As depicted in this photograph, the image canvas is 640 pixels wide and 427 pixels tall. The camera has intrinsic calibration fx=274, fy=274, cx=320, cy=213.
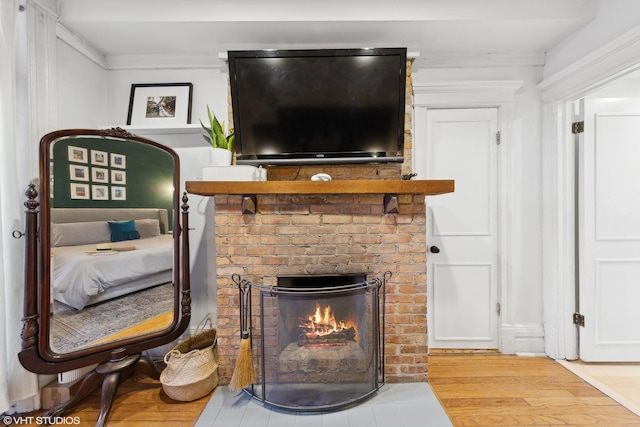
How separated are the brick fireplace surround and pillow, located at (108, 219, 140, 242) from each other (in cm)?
49

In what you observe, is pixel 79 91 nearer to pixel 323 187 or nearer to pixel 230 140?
pixel 230 140

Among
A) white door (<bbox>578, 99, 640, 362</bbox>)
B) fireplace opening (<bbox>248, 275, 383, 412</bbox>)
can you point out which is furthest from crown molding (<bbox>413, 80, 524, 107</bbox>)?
fireplace opening (<bbox>248, 275, 383, 412</bbox>)

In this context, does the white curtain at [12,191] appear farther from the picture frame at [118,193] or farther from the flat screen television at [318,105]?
the flat screen television at [318,105]

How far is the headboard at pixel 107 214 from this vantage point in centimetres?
146

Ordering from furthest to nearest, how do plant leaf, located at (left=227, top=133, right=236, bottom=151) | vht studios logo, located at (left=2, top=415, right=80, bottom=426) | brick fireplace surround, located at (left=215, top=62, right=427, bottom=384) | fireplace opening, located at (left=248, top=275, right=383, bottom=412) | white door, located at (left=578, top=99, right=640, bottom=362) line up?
white door, located at (left=578, top=99, right=640, bottom=362), plant leaf, located at (left=227, top=133, right=236, bottom=151), brick fireplace surround, located at (left=215, top=62, right=427, bottom=384), fireplace opening, located at (left=248, top=275, right=383, bottom=412), vht studios logo, located at (left=2, top=415, right=80, bottom=426)

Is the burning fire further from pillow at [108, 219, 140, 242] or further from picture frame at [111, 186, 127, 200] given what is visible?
picture frame at [111, 186, 127, 200]

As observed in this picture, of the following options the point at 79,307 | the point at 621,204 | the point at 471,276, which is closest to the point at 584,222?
the point at 621,204

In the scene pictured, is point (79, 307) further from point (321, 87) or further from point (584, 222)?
point (584, 222)

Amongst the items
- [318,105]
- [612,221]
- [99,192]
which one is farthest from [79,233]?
[612,221]

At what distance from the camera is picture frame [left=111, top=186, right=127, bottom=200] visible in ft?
5.26

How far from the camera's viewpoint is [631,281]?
2.00 metres

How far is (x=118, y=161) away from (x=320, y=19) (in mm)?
1521

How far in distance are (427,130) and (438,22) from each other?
27.3 inches

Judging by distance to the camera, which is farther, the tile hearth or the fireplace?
the fireplace
